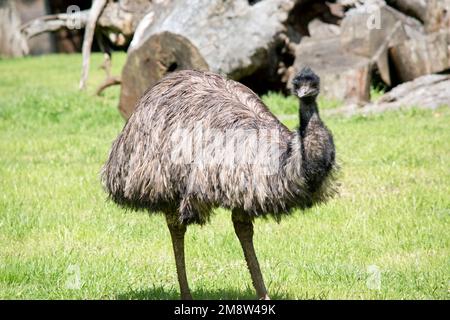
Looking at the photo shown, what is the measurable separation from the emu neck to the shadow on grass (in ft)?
4.42

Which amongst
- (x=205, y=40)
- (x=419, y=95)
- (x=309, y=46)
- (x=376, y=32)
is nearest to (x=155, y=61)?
(x=205, y=40)

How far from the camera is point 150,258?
6.38 m

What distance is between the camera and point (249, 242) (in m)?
4.91

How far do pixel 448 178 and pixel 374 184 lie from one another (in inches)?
27.0

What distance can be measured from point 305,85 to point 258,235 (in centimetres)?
269

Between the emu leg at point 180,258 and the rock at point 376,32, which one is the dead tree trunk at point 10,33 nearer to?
the rock at point 376,32

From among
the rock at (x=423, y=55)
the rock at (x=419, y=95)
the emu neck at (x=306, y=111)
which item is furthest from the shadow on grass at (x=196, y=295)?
the rock at (x=423, y=55)

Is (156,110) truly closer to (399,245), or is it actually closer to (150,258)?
(150,258)

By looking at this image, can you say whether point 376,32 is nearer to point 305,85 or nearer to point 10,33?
point 305,85

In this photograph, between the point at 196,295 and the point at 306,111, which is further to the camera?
the point at 196,295

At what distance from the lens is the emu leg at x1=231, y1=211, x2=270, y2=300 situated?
16.0 feet

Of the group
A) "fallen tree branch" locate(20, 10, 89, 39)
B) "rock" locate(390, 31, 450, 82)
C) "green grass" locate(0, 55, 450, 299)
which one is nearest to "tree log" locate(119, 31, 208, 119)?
"green grass" locate(0, 55, 450, 299)

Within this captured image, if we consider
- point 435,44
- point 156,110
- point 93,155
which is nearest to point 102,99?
point 93,155

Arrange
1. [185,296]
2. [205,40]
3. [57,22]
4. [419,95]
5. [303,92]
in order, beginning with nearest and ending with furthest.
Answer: [303,92]
[185,296]
[205,40]
[419,95]
[57,22]
